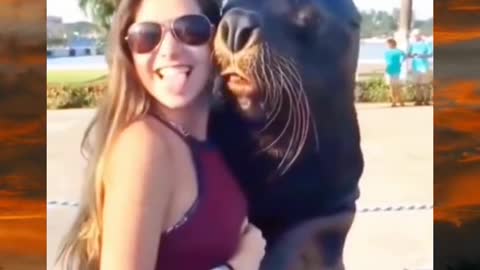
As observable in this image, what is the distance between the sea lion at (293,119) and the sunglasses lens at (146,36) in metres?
0.18

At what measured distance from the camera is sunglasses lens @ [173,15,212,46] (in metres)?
2.87

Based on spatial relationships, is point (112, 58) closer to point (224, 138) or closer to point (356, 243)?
point (224, 138)

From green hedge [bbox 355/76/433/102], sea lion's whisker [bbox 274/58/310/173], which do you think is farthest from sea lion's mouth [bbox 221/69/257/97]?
green hedge [bbox 355/76/433/102]

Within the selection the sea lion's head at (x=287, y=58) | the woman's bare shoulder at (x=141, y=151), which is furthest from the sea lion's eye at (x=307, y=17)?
the woman's bare shoulder at (x=141, y=151)

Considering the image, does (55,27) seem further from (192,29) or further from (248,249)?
(248,249)

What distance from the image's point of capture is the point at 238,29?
292 centimetres

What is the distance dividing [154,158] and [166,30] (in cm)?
36

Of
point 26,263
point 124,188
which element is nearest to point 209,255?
point 124,188

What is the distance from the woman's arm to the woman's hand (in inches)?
9.8

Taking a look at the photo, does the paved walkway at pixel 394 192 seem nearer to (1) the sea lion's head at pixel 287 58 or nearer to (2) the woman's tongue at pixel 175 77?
(1) the sea lion's head at pixel 287 58

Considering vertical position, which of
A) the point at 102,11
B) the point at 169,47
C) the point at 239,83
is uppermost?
the point at 102,11

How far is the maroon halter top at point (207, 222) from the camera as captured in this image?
2.88 m

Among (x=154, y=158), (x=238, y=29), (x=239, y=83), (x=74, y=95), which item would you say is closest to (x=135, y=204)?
(x=154, y=158)

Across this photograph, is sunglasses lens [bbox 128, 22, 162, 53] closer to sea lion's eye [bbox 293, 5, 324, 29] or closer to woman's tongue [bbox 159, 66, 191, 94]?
woman's tongue [bbox 159, 66, 191, 94]
